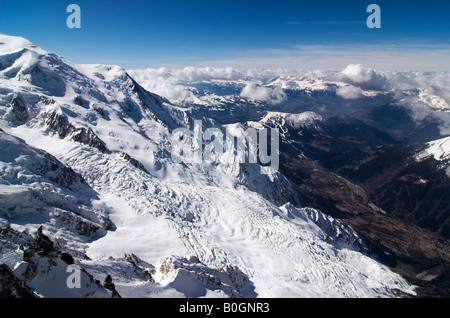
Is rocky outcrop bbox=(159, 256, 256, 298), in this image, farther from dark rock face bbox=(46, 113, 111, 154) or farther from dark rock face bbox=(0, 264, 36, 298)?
dark rock face bbox=(46, 113, 111, 154)

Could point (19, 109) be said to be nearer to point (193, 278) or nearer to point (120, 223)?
point (120, 223)

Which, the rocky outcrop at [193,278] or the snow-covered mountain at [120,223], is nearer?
the snow-covered mountain at [120,223]

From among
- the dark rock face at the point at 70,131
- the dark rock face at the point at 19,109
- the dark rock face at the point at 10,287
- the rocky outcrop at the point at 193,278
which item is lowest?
the rocky outcrop at the point at 193,278

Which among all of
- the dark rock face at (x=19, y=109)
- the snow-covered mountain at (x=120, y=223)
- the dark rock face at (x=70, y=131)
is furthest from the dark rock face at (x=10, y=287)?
the dark rock face at (x=19, y=109)

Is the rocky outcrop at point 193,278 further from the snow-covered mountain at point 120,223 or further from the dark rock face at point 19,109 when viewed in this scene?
the dark rock face at point 19,109

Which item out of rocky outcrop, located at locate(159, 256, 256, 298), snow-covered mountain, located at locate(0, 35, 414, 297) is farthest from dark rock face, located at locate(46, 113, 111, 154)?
rocky outcrop, located at locate(159, 256, 256, 298)

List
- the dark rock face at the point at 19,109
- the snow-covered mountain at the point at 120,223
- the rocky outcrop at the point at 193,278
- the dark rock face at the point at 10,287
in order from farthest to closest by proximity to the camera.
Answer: the dark rock face at the point at 19,109 → the rocky outcrop at the point at 193,278 → the snow-covered mountain at the point at 120,223 → the dark rock face at the point at 10,287

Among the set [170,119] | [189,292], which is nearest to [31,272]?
[189,292]

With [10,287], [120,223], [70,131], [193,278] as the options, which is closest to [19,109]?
[70,131]

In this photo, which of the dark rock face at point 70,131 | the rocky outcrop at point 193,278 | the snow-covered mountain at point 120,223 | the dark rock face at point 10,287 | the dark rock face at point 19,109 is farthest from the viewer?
the dark rock face at point 70,131

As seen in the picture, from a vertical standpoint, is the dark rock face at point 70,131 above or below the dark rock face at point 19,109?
below
